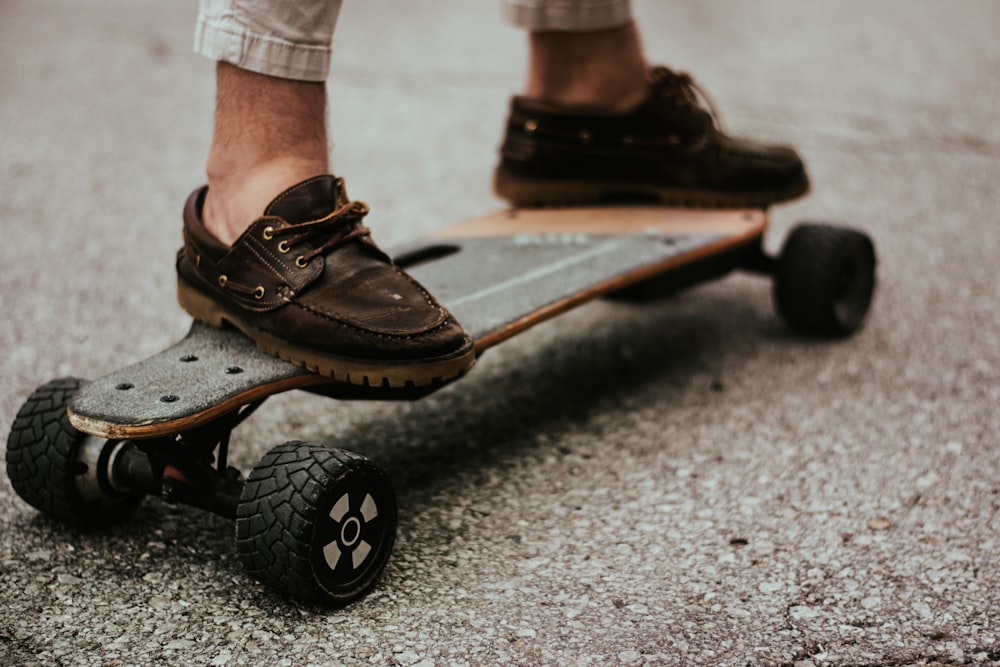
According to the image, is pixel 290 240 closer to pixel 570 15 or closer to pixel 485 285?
pixel 485 285

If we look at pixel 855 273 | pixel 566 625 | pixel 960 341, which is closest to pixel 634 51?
pixel 855 273

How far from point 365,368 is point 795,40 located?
3.93 m

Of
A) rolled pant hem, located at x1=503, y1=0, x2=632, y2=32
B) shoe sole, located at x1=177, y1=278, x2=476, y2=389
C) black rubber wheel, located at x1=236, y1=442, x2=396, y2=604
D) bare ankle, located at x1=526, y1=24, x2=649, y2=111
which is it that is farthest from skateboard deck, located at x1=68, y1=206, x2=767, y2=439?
rolled pant hem, located at x1=503, y1=0, x2=632, y2=32

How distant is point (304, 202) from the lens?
66.5 inches

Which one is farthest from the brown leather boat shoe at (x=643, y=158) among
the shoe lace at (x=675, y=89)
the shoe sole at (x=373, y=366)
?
the shoe sole at (x=373, y=366)

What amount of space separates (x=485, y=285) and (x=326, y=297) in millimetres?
438

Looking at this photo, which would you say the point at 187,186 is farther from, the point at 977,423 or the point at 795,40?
the point at 795,40

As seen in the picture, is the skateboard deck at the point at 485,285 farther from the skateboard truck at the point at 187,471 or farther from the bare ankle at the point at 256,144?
the bare ankle at the point at 256,144

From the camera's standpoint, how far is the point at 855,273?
2.52 meters

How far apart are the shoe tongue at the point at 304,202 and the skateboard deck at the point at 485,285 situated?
20 cm

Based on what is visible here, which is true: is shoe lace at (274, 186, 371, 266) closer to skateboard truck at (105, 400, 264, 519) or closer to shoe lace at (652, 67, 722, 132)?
skateboard truck at (105, 400, 264, 519)

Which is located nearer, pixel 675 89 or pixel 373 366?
pixel 373 366

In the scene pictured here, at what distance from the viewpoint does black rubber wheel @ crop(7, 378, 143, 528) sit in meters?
1.60

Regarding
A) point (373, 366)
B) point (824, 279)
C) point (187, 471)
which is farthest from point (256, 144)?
point (824, 279)
